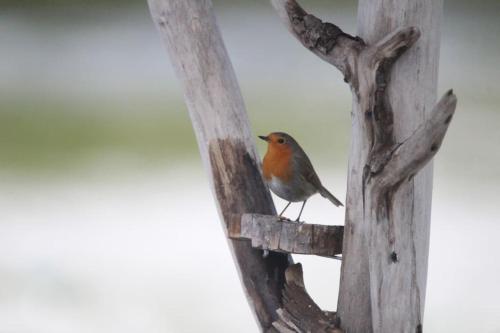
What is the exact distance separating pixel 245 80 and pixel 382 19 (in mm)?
2376

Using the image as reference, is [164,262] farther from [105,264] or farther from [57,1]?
[57,1]

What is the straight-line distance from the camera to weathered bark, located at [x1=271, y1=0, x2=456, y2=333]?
6.63 feet

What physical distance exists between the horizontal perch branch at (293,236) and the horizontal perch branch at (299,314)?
16cm

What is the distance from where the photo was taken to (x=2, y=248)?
461 cm

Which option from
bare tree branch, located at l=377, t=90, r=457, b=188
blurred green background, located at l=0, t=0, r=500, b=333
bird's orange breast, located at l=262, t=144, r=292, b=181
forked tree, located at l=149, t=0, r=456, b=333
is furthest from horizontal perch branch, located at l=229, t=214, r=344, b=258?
blurred green background, located at l=0, t=0, r=500, b=333

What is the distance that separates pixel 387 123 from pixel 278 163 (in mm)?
597

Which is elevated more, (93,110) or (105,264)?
(93,110)

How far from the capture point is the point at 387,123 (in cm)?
206

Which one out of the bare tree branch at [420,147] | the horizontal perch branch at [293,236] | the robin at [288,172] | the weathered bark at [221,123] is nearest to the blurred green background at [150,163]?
the robin at [288,172]

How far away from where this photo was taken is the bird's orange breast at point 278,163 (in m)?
2.58

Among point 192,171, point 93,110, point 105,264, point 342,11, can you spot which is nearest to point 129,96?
point 93,110

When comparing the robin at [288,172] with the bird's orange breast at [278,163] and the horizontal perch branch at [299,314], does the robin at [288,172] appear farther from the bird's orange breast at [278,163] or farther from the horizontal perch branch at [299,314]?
the horizontal perch branch at [299,314]

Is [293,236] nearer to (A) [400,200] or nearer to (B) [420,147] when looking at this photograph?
(A) [400,200]

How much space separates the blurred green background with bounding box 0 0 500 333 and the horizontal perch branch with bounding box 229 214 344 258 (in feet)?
6.27
